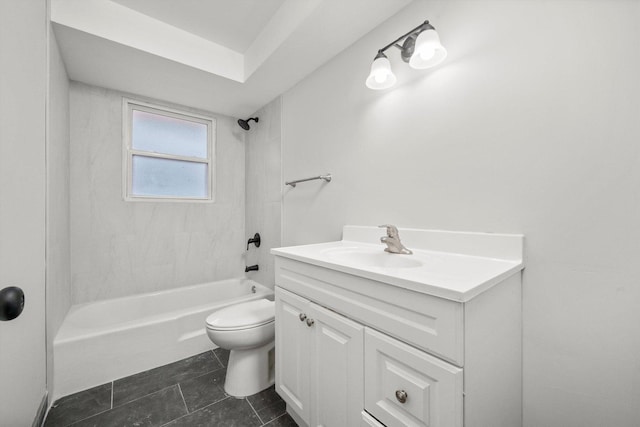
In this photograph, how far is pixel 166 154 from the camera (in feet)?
7.87

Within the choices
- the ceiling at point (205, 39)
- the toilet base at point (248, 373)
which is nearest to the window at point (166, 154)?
the ceiling at point (205, 39)

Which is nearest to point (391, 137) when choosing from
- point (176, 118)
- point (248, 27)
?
point (248, 27)

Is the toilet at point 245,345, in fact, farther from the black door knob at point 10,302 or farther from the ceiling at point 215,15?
the ceiling at point 215,15

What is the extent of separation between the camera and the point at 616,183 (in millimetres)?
752

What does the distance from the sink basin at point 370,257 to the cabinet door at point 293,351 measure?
0.29 m

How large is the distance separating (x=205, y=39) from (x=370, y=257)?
1990 millimetres

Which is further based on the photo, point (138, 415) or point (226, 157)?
point (226, 157)

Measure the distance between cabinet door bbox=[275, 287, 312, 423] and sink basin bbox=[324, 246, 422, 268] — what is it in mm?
291

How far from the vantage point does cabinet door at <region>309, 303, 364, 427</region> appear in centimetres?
84

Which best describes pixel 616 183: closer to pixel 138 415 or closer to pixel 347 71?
pixel 347 71

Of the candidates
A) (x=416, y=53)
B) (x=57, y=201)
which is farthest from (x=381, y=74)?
(x=57, y=201)

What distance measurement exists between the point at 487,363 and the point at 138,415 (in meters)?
1.70

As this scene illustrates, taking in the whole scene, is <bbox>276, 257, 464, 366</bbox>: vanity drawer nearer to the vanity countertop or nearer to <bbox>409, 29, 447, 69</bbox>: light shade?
the vanity countertop

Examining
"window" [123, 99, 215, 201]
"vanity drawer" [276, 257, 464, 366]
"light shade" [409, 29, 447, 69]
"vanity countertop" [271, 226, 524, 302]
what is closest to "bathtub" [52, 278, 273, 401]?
"window" [123, 99, 215, 201]
